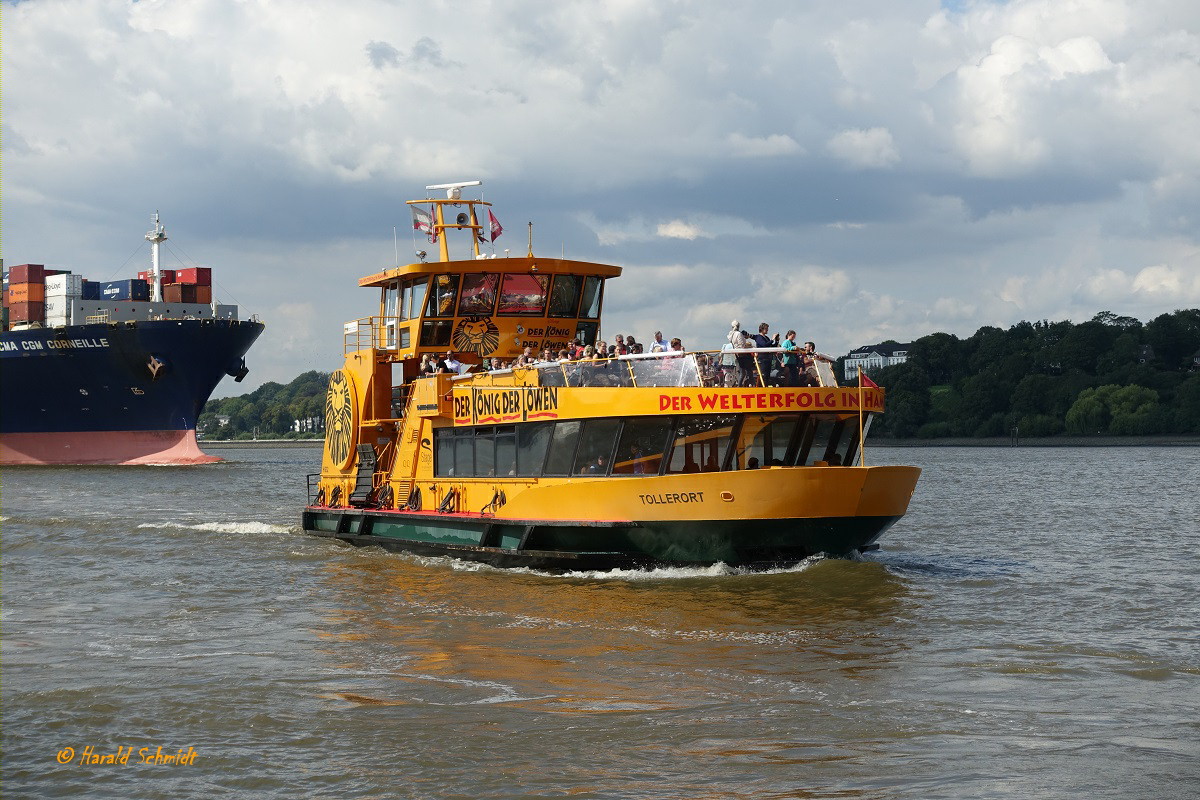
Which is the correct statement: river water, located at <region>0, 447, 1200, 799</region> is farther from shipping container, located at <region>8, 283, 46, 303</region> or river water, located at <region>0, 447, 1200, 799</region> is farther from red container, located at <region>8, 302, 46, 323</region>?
shipping container, located at <region>8, 283, 46, 303</region>

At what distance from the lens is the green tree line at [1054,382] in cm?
11919

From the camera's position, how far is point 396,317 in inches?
990

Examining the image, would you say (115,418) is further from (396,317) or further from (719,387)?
(719,387)

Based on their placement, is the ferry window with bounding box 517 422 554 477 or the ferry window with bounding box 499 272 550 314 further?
the ferry window with bounding box 499 272 550 314

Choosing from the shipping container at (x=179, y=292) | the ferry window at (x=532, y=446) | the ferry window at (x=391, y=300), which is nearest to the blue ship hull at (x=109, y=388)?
the shipping container at (x=179, y=292)

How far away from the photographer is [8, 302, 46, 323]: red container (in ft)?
238

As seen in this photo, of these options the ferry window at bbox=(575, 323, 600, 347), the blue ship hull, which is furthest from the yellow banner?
the blue ship hull

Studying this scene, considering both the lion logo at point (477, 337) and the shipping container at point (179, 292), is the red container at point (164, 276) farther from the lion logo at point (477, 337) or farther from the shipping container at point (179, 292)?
the lion logo at point (477, 337)

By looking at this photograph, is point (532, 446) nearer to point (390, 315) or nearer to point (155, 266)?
point (390, 315)

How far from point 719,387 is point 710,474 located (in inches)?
49.3

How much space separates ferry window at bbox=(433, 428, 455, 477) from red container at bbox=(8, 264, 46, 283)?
59.1 metres

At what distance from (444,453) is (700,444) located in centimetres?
585

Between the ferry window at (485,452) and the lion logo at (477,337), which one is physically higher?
the lion logo at (477,337)

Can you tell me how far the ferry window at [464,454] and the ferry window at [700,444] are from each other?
4471 mm
